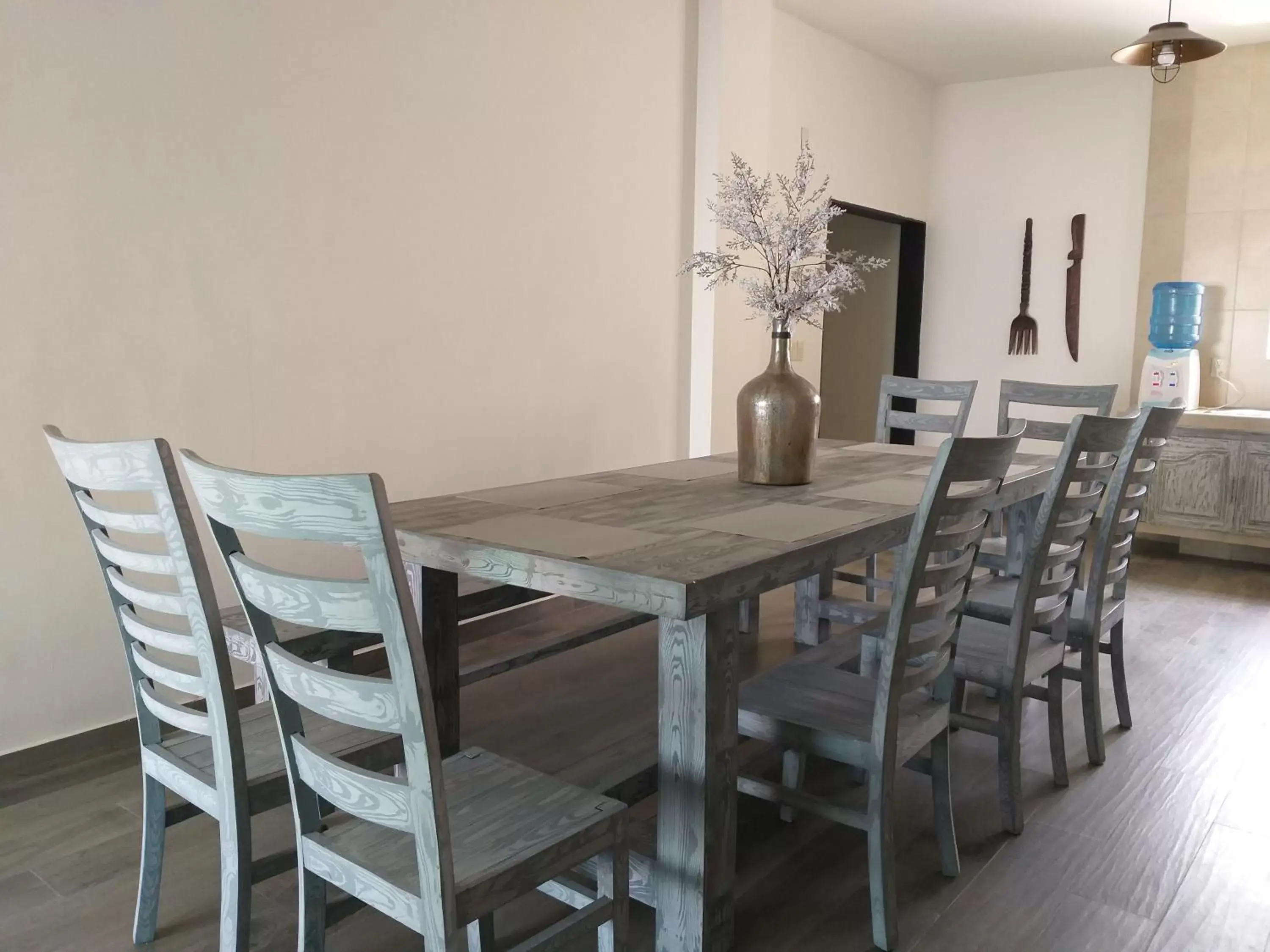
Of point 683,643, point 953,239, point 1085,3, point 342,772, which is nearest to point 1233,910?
point 683,643

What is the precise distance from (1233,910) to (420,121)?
3.17 meters

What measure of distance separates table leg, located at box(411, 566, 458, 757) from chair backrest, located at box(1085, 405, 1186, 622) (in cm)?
165

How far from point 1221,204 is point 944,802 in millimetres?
4795

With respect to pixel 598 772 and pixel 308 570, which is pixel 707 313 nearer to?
pixel 308 570

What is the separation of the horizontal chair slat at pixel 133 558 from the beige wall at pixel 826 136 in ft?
10.6

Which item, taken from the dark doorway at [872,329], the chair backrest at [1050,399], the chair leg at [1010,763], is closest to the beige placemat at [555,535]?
the chair leg at [1010,763]

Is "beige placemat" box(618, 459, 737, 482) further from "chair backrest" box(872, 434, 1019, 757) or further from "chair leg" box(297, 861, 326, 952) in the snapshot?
"chair leg" box(297, 861, 326, 952)

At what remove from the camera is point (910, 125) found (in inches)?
243

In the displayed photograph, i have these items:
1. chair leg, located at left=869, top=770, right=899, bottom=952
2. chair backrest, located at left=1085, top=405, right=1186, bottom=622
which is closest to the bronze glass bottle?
chair backrest, located at left=1085, top=405, right=1186, bottom=622

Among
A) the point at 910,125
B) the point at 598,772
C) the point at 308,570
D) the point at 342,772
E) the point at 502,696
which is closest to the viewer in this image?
the point at 342,772

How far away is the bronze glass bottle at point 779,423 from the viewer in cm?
245

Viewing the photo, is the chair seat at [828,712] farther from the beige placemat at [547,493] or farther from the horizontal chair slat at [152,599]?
the horizontal chair slat at [152,599]

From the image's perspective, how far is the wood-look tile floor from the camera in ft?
6.23

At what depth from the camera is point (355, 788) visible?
1332 millimetres
